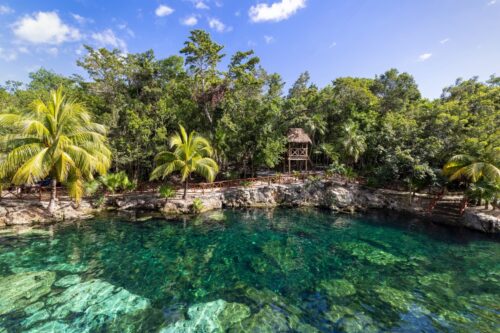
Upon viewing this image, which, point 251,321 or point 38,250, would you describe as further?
point 38,250

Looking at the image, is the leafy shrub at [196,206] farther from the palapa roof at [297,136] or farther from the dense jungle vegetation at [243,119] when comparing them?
the palapa roof at [297,136]

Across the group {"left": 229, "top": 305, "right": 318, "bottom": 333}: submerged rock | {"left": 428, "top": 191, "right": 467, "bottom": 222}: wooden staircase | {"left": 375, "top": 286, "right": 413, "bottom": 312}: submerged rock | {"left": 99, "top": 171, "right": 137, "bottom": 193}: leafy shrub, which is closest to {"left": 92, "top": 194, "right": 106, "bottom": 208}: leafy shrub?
{"left": 99, "top": 171, "right": 137, "bottom": 193}: leafy shrub

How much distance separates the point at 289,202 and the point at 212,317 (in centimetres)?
1529

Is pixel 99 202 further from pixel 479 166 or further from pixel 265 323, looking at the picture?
pixel 479 166

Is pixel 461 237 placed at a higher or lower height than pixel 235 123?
lower

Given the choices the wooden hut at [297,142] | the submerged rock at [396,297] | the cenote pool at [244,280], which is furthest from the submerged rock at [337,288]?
the wooden hut at [297,142]

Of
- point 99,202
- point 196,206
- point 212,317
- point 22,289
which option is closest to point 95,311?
point 22,289

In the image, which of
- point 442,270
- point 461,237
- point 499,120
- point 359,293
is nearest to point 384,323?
point 359,293

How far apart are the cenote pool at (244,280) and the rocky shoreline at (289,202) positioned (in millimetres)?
1946

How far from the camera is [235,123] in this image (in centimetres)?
2381

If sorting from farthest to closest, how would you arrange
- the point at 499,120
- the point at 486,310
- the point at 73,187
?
the point at 499,120 → the point at 73,187 → the point at 486,310

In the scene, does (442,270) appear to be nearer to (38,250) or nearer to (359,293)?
(359,293)

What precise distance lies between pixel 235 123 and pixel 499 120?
22.9 metres

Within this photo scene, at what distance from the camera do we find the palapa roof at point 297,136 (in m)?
26.5
